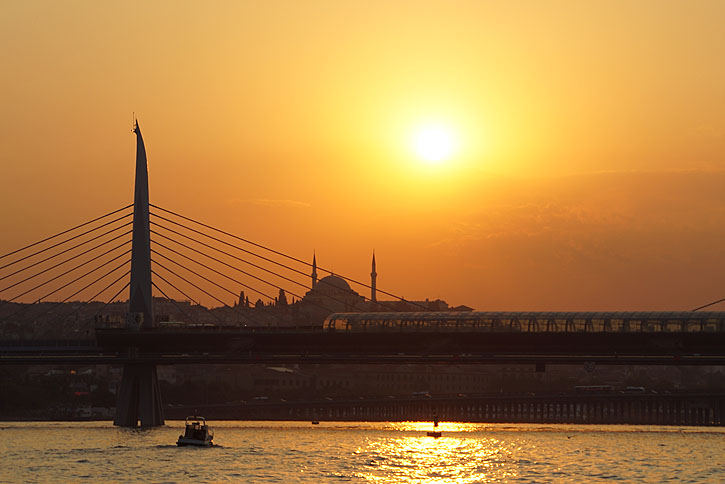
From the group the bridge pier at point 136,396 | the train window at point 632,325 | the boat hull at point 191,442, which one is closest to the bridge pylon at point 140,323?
the bridge pier at point 136,396

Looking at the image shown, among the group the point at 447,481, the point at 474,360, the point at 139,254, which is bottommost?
the point at 447,481

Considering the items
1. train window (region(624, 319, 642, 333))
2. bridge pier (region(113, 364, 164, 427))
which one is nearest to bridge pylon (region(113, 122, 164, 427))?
bridge pier (region(113, 364, 164, 427))

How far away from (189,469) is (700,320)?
6407cm

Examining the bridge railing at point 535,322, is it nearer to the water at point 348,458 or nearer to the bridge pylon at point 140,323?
the water at point 348,458

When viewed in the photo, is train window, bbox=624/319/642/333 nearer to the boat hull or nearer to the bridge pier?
the boat hull

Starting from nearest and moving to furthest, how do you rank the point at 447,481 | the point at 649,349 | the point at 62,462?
1. the point at 447,481
2. the point at 62,462
3. the point at 649,349

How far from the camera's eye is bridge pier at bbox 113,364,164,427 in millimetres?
152375

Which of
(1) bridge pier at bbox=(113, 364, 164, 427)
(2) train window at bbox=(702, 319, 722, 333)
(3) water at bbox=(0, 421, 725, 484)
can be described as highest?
(2) train window at bbox=(702, 319, 722, 333)

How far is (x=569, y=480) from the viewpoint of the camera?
327 feet

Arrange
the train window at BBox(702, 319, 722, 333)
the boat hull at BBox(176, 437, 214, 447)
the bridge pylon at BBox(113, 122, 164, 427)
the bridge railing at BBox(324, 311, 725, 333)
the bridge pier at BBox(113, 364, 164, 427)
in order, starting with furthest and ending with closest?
1. the bridge pier at BBox(113, 364, 164, 427)
2. the bridge pylon at BBox(113, 122, 164, 427)
3. the bridge railing at BBox(324, 311, 725, 333)
4. the train window at BBox(702, 319, 722, 333)
5. the boat hull at BBox(176, 437, 214, 447)

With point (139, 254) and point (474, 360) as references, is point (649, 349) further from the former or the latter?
point (139, 254)

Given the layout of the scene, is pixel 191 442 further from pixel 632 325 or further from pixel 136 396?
pixel 632 325

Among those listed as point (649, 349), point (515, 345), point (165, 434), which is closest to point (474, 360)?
point (515, 345)

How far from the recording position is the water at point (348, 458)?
101 meters
